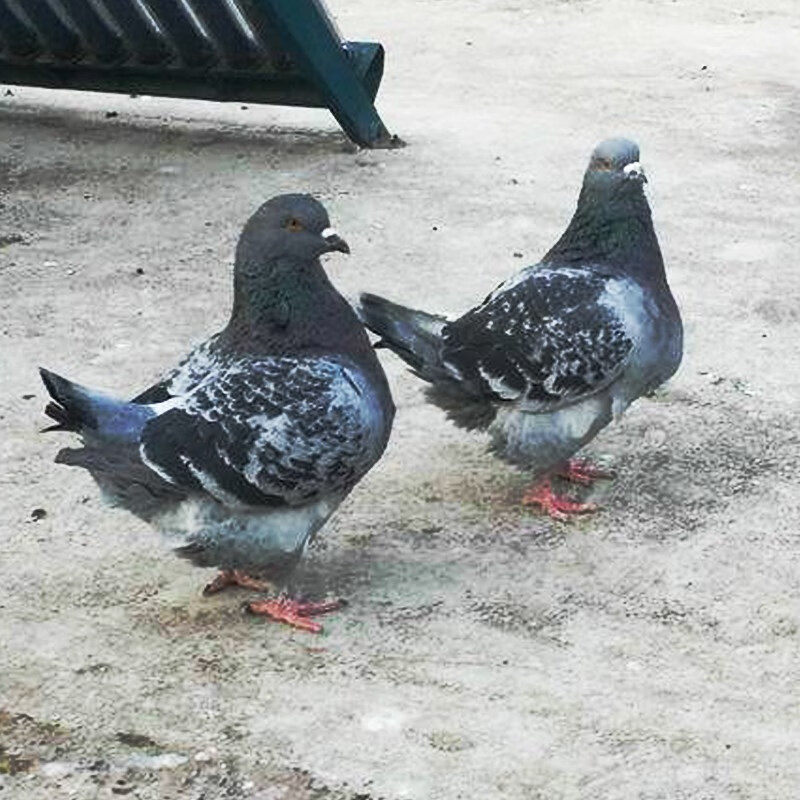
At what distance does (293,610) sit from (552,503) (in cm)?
94

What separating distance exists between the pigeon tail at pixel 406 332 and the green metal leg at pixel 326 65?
11.0 feet

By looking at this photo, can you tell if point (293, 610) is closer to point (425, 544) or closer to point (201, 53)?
point (425, 544)

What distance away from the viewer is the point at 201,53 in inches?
331

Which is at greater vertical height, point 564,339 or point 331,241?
point 331,241

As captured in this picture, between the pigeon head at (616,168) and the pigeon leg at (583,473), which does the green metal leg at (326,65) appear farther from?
the pigeon leg at (583,473)

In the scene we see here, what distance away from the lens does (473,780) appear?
3.62 metres

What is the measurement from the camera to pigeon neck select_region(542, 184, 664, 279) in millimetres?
4840

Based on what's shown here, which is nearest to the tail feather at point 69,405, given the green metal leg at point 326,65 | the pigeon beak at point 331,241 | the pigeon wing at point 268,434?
→ the pigeon wing at point 268,434

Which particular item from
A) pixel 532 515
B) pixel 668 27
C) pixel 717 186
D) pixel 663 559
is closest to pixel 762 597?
pixel 663 559

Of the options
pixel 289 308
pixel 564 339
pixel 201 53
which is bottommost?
pixel 201 53

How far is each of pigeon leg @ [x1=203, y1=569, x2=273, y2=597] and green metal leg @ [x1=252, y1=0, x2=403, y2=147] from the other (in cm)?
394

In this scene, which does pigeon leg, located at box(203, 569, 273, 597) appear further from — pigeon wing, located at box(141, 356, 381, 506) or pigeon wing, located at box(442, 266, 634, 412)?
pigeon wing, located at box(442, 266, 634, 412)

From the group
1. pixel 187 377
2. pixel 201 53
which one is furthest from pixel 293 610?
pixel 201 53

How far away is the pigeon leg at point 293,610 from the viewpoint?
→ 4.22 m
